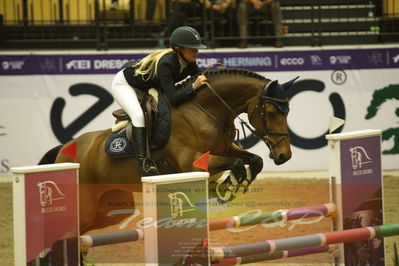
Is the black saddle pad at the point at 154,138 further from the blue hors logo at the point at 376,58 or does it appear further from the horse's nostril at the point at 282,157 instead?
the blue hors logo at the point at 376,58

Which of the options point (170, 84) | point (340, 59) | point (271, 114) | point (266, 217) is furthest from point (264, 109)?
point (340, 59)

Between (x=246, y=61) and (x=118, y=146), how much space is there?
4846 millimetres

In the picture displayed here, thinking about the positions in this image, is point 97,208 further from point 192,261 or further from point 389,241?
point 389,241

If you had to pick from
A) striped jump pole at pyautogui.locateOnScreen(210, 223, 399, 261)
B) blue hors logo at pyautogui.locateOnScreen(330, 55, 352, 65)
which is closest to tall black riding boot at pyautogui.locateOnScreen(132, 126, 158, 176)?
striped jump pole at pyautogui.locateOnScreen(210, 223, 399, 261)

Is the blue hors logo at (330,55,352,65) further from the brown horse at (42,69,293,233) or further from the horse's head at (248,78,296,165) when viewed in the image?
the horse's head at (248,78,296,165)

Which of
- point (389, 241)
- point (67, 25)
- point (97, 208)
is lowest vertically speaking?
point (389, 241)

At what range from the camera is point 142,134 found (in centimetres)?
613

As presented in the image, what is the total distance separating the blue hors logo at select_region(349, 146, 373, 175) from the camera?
5785 millimetres

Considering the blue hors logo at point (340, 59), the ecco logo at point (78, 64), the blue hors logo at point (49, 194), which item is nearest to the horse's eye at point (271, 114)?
the blue hors logo at point (49, 194)

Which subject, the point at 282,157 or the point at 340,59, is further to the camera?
the point at 340,59

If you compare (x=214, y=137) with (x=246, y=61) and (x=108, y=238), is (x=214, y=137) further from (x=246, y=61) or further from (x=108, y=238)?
(x=246, y=61)

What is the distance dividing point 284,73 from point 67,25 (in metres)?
3.31

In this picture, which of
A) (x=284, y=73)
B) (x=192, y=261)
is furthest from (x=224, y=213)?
(x=192, y=261)

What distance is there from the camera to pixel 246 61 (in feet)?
35.7
